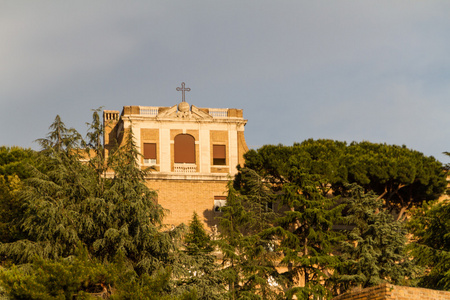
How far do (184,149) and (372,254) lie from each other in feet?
67.7

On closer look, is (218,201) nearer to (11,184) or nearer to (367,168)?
(367,168)

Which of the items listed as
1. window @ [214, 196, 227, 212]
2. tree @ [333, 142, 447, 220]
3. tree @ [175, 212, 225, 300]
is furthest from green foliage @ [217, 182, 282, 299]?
window @ [214, 196, 227, 212]

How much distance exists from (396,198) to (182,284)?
73.7 feet

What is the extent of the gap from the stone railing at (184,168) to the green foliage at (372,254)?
52.0ft

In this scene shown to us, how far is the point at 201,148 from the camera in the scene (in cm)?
Result: 5712

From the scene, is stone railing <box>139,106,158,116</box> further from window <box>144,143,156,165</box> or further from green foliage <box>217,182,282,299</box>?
green foliage <box>217,182,282,299</box>

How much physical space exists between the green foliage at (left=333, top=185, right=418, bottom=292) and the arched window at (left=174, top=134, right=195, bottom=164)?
17.1 meters

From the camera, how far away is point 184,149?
57.0 metres

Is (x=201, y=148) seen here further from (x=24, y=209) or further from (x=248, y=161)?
(x=24, y=209)

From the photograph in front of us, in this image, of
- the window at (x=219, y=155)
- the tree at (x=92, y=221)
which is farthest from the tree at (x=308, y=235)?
the window at (x=219, y=155)

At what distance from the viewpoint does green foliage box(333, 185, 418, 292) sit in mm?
38625

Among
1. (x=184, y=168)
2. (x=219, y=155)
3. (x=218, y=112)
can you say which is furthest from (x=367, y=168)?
(x=218, y=112)

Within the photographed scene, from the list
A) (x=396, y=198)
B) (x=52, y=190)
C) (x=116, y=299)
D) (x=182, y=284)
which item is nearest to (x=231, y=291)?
(x=182, y=284)

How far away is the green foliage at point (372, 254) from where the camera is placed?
127ft
